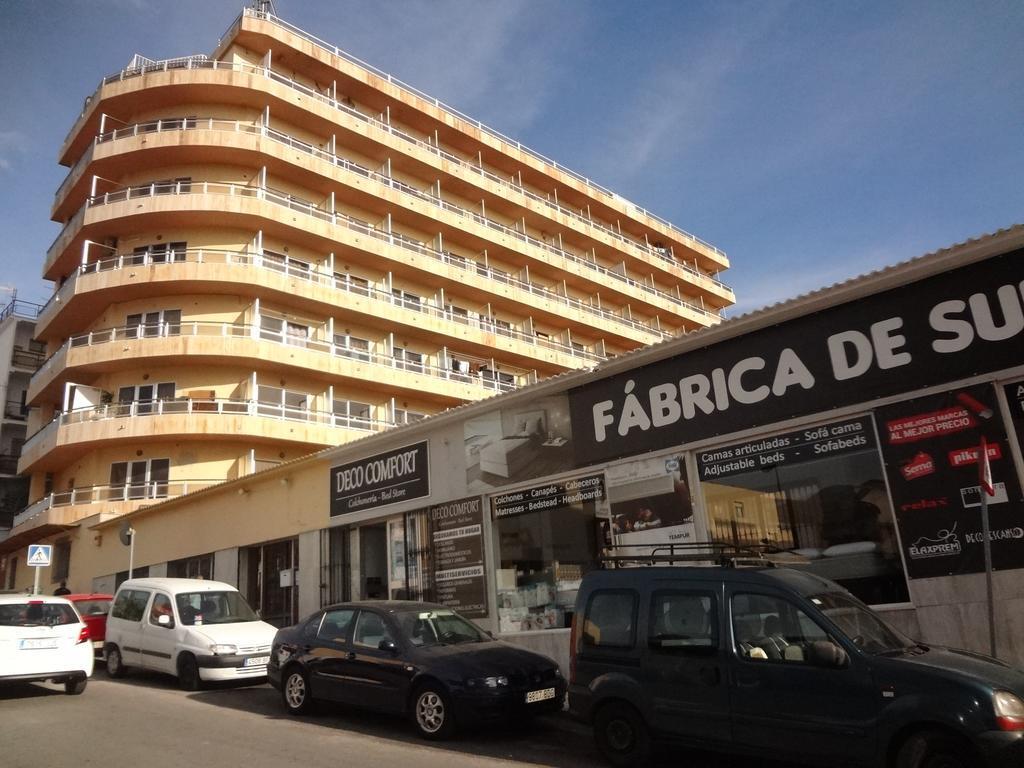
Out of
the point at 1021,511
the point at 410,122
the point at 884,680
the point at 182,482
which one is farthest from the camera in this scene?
the point at 410,122

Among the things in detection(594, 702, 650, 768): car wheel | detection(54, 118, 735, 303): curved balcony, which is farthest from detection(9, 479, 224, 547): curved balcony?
detection(594, 702, 650, 768): car wheel

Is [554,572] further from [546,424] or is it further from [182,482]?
[182,482]

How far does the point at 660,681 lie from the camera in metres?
6.66

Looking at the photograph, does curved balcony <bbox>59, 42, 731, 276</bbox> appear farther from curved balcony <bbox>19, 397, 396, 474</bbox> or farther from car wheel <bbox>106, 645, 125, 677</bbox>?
car wheel <bbox>106, 645, 125, 677</bbox>

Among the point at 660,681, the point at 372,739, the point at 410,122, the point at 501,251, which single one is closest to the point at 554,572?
the point at 372,739

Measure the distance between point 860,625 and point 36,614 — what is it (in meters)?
11.1

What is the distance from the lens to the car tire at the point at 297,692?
9500mm

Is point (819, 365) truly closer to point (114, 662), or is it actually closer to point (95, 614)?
point (114, 662)

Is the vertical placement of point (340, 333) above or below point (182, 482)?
above

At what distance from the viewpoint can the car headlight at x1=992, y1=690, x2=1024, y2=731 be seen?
Result: 4.97 metres

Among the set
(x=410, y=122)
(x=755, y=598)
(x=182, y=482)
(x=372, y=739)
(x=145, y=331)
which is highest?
(x=410, y=122)

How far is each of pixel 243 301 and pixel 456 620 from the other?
78.6ft

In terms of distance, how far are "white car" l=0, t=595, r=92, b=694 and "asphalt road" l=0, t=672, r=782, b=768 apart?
384 millimetres

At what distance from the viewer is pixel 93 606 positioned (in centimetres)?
1691
